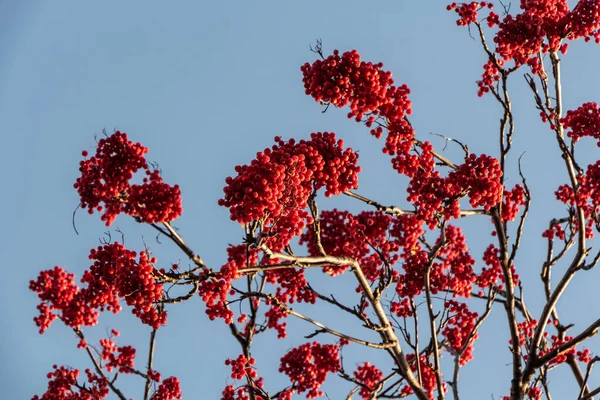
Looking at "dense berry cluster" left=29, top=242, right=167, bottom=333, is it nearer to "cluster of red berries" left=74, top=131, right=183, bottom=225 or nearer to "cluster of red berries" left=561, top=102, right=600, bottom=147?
"cluster of red berries" left=74, top=131, right=183, bottom=225

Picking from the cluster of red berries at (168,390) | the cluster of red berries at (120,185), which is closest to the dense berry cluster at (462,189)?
the cluster of red berries at (120,185)

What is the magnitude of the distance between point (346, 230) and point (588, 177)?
3.26m

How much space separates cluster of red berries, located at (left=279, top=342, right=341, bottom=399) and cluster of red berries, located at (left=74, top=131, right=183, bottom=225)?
4.39 m

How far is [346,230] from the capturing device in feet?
28.2

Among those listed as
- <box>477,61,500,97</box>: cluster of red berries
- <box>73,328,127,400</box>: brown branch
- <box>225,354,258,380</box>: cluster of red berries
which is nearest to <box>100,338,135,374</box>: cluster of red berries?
<box>73,328,127,400</box>: brown branch

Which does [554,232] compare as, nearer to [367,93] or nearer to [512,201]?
[512,201]

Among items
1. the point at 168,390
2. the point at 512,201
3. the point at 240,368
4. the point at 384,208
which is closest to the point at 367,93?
the point at 384,208

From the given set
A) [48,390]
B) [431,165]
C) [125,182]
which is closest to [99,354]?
[48,390]

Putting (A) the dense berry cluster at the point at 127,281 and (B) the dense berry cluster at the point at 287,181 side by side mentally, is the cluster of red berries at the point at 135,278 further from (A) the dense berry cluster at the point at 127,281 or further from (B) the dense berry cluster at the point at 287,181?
(B) the dense berry cluster at the point at 287,181

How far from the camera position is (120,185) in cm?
661

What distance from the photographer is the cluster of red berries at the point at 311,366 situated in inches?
379

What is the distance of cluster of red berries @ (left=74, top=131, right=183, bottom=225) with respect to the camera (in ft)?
20.6

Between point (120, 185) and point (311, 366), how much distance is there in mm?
4765

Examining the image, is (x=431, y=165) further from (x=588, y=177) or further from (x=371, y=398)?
(x=371, y=398)
